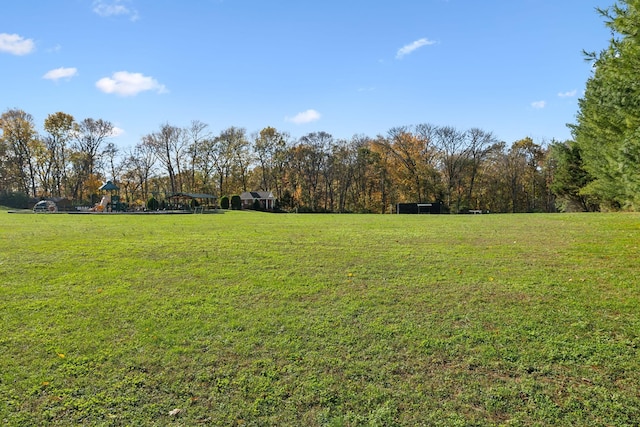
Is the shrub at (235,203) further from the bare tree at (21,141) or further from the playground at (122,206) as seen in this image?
the bare tree at (21,141)

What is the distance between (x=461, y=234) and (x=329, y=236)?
130 inches

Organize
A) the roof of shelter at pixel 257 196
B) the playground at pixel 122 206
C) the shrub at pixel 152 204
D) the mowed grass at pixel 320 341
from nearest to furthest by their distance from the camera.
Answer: the mowed grass at pixel 320 341
the playground at pixel 122 206
the shrub at pixel 152 204
the roof of shelter at pixel 257 196

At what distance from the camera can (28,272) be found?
5.78 meters

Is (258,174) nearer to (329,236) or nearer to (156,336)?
(329,236)

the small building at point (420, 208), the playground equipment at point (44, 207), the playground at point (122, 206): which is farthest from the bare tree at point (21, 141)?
the small building at point (420, 208)

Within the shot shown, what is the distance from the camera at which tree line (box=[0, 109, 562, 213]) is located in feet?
148

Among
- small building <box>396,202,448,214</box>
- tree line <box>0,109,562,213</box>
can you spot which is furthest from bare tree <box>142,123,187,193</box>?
small building <box>396,202,448,214</box>

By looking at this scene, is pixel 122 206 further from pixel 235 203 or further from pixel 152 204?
pixel 235 203

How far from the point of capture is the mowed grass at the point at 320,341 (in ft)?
8.80

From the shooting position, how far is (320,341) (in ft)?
11.9

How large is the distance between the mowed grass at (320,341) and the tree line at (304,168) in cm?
4043

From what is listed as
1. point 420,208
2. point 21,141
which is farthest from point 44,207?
point 420,208

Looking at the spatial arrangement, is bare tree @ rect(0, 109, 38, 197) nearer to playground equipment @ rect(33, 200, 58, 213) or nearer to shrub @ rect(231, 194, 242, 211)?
playground equipment @ rect(33, 200, 58, 213)

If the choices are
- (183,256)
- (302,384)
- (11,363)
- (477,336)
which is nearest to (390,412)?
(302,384)
